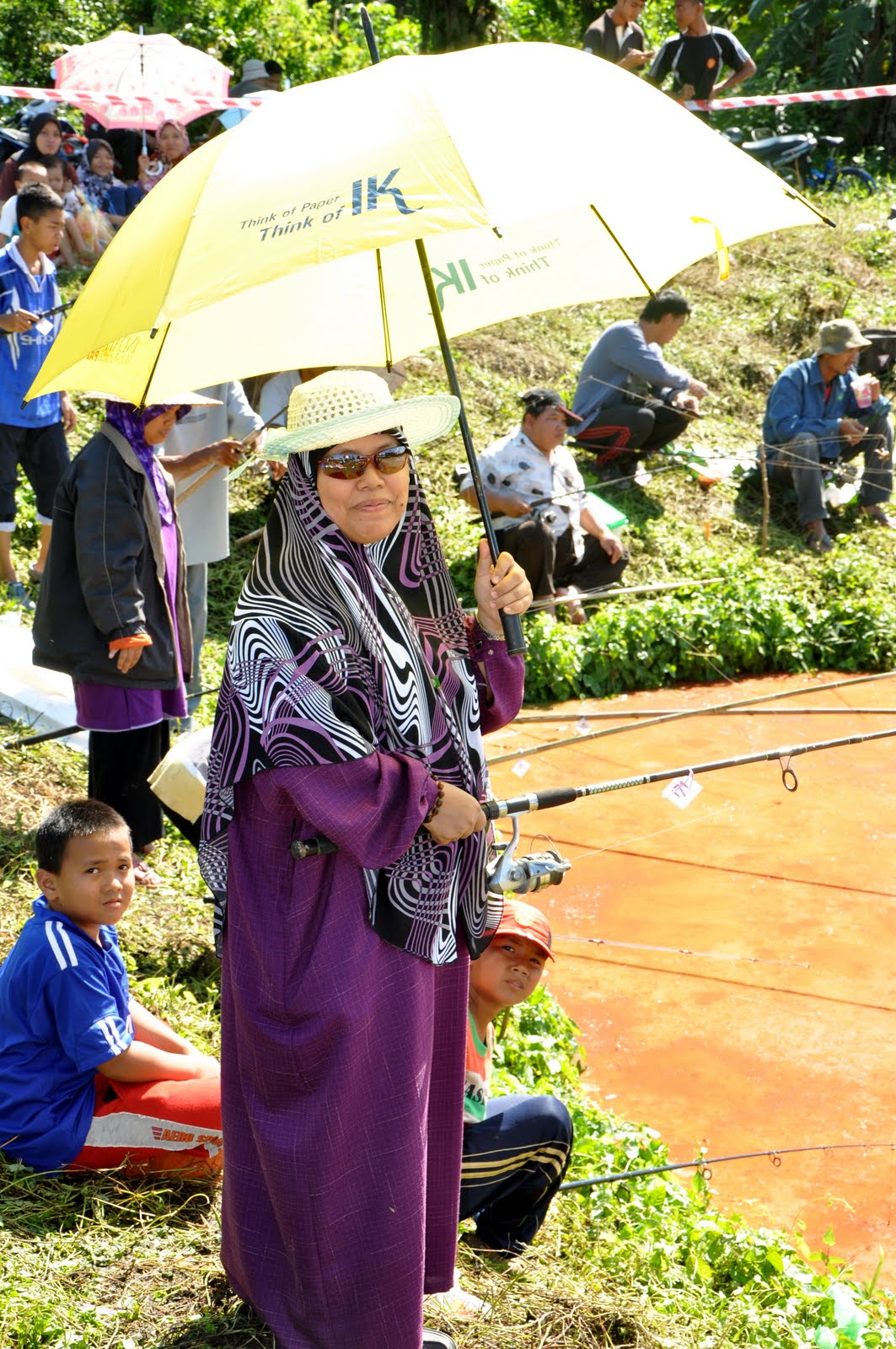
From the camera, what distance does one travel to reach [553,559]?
8.27m

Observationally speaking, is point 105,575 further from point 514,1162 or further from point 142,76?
point 142,76

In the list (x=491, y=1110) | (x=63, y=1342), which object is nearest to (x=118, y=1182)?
(x=63, y=1342)

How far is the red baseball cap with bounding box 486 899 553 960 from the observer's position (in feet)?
11.2

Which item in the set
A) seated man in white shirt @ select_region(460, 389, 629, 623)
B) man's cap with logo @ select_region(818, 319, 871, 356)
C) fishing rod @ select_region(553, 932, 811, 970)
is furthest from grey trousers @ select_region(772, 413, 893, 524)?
fishing rod @ select_region(553, 932, 811, 970)

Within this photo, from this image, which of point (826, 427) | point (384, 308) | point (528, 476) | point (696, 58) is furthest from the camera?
point (696, 58)

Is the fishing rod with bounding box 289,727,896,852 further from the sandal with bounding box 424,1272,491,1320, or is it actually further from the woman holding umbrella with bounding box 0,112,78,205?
the woman holding umbrella with bounding box 0,112,78,205

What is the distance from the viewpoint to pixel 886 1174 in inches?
164

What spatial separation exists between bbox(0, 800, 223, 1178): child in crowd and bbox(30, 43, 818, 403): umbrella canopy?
1100 mm

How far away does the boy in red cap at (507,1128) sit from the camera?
10.7 ft

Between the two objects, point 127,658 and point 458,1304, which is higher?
point 127,658

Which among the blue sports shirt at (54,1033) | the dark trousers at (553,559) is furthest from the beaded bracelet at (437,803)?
the dark trousers at (553,559)

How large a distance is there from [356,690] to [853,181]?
15325mm

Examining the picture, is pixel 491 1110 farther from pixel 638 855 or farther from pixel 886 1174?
pixel 638 855

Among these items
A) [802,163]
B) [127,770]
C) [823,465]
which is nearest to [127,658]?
[127,770]
